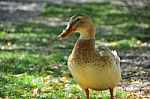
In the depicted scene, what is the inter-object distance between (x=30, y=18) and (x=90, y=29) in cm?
1976

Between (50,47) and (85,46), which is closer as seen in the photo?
(85,46)

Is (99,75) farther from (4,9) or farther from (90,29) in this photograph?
(4,9)

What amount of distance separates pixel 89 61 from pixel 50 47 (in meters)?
10.1

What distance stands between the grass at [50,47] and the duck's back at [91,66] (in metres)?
1.52

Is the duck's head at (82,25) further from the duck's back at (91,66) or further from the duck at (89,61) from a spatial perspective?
the duck's back at (91,66)

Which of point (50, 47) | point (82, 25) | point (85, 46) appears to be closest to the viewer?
point (85, 46)

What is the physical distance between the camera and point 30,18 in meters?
27.7

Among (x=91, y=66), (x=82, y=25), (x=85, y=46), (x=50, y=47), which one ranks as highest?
(x=82, y=25)

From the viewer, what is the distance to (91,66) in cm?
777

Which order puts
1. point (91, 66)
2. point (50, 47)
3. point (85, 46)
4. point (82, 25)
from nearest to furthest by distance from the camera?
point (91, 66), point (85, 46), point (82, 25), point (50, 47)

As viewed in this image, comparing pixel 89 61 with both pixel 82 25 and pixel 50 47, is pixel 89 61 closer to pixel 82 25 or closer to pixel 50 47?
pixel 82 25

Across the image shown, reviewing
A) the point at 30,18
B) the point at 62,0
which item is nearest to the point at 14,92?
the point at 30,18

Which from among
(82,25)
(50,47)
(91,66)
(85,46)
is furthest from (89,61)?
(50,47)

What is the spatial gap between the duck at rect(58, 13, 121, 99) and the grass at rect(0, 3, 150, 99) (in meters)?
1.51
